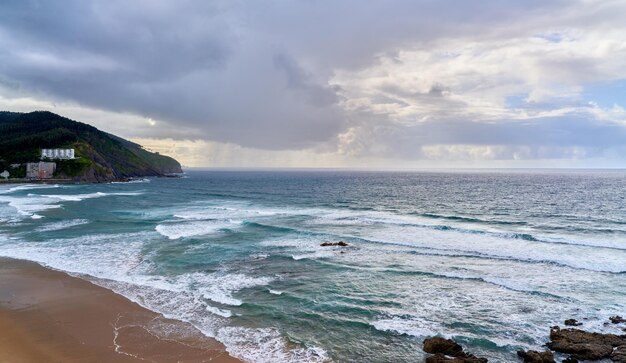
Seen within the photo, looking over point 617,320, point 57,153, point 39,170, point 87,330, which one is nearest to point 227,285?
point 87,330

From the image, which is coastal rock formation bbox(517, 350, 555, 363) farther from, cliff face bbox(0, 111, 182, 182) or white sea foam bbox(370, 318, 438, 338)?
cliff face bbox(0, 111, 182, 182)

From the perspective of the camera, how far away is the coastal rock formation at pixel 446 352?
15840 millimetres

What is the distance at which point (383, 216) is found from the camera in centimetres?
5734

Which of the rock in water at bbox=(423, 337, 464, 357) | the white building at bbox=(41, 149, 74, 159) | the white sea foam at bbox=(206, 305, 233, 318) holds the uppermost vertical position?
the white building at bbox=(41, 149, 74, 159)

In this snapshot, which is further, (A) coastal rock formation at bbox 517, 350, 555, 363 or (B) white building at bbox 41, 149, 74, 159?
(B) white building at bbox 41, 149, 74, 159

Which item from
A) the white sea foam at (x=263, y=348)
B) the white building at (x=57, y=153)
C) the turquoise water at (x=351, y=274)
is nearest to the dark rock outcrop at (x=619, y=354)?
the turquoise water at (x=351, y=274)

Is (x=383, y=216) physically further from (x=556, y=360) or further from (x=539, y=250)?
(x=556, y=360)

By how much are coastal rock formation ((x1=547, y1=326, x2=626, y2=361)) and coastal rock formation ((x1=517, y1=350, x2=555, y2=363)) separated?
1.22 metres

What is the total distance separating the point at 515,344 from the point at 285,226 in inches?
1301

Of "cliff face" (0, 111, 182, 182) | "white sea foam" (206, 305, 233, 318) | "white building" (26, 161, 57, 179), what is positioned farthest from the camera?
"cliff face" (0, 111, 182, 182)

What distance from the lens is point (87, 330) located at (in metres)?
18.6

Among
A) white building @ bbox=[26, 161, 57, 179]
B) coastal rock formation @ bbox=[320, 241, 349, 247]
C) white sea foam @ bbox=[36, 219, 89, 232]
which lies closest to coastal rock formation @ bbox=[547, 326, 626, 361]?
coastal rock formation @ bbox=[320, 241, 349, 247]

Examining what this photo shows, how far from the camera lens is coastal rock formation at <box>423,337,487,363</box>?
15.8 metres

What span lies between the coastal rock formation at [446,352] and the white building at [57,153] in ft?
529
